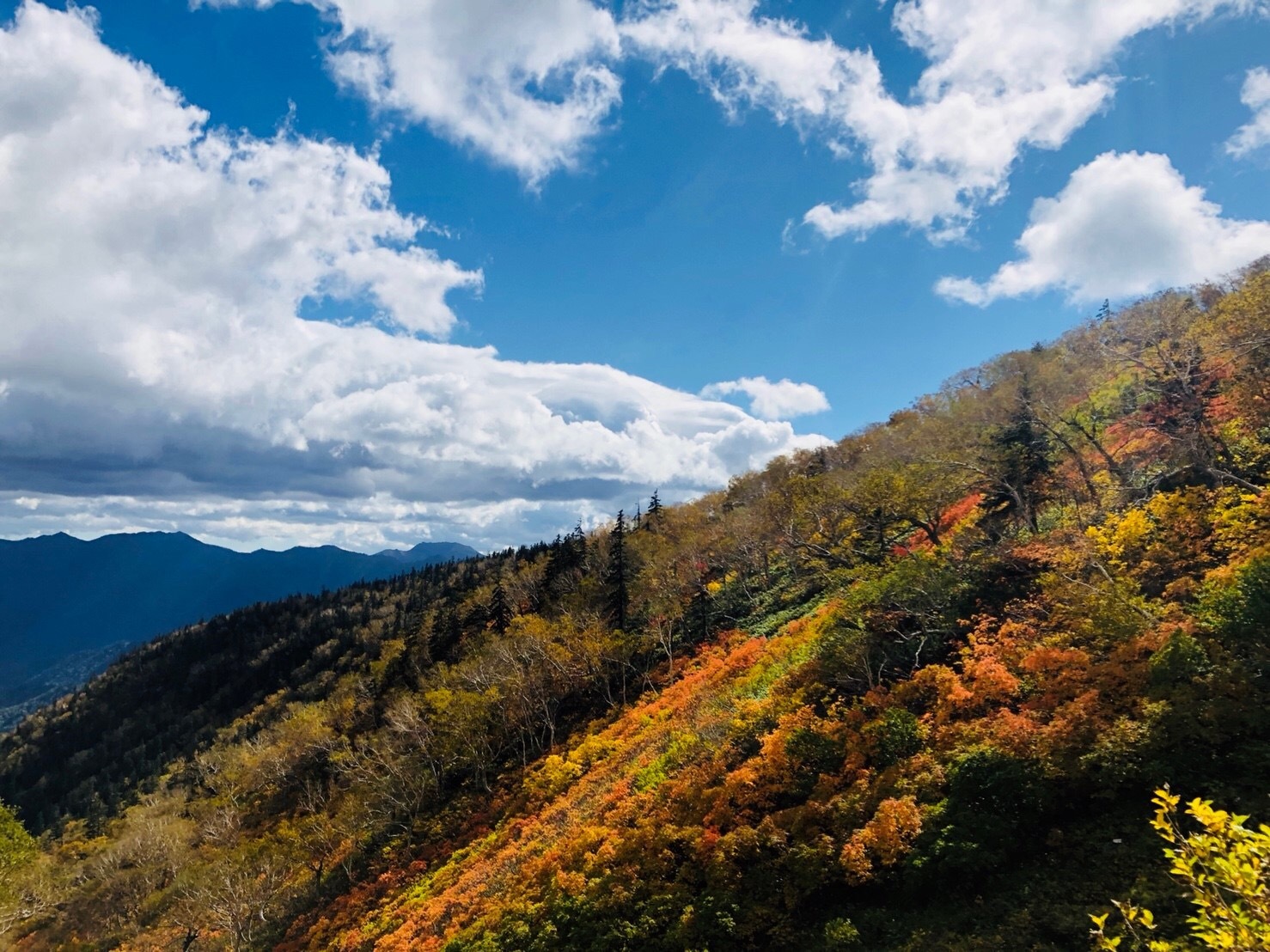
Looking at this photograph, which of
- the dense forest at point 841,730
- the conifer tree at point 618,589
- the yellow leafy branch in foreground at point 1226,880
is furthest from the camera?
the conifer tree at point 618,589

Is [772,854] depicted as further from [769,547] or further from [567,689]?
[769,547]

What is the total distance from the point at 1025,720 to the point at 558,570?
212ft

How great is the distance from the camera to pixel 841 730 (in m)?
20.2

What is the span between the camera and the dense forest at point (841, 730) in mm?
13906

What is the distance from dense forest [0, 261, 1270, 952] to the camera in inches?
547

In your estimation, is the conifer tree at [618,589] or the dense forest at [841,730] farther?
the conifer tree at [618,589]

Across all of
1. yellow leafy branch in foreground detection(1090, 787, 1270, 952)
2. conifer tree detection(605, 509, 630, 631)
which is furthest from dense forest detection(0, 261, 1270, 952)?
yellow leafy branch in foreground detection(1090, 787, 1270, 952)

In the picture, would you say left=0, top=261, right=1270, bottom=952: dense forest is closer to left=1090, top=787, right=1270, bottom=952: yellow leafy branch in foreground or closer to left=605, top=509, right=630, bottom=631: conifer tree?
left=605, top=509, right=630, bottom=631: conifer tree

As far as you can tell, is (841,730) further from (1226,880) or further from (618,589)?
(618,589)

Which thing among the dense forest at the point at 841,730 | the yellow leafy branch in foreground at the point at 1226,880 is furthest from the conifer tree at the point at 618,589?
the yellow leafy branch in foreground at the point at 1226,880

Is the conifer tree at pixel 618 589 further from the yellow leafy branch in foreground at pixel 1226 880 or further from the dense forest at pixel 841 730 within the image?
the yellow leafy branch in foreground at pixel 1226 880

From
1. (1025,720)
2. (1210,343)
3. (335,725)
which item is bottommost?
(335,725)

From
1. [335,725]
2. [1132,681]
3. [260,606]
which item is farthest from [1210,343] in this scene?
[260,606]

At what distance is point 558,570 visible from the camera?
3024 inches
